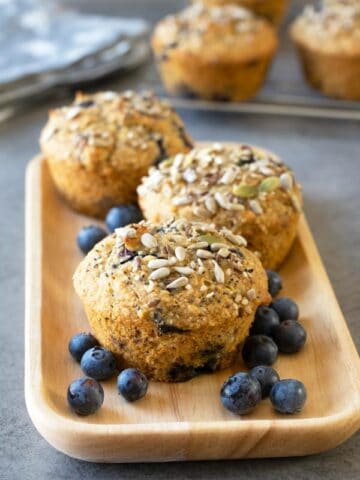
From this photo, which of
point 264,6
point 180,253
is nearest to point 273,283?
point 180,253

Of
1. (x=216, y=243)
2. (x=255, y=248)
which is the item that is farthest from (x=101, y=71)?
(x=216, y=243)

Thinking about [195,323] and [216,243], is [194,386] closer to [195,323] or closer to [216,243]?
[195,323]

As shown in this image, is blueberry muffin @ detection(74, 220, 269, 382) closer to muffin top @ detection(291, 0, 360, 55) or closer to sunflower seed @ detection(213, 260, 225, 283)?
A: sunflower seed @ detection(213, 260, 225, 283)

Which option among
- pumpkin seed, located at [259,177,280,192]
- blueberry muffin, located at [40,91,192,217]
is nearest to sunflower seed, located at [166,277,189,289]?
pumpkin seed, located at [259,177,280,192]

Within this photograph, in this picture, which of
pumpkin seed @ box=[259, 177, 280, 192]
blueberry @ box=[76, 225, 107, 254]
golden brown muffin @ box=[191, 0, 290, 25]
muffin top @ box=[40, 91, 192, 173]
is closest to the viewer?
pumpkin seed @ box=[259, 177, 280, 192]

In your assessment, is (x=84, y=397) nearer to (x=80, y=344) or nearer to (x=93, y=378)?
(x=93, y=378)

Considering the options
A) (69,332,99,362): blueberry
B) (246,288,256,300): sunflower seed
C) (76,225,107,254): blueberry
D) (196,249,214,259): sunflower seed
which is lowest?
(76,225,107,254): blueberry
